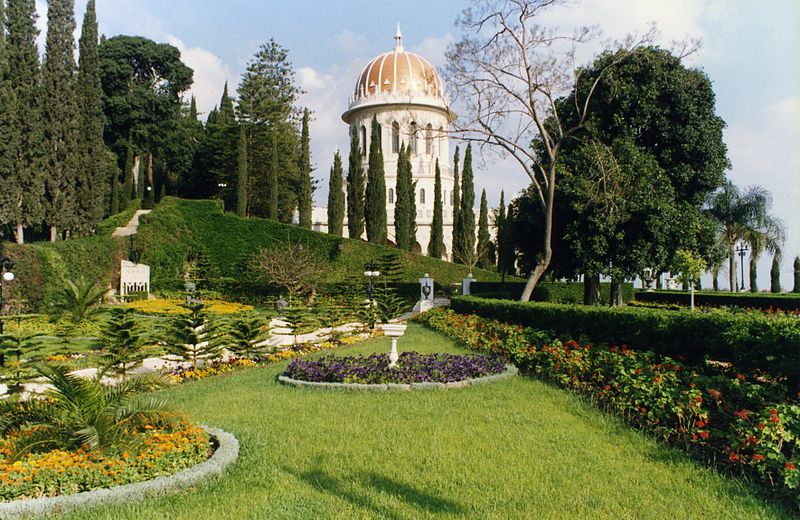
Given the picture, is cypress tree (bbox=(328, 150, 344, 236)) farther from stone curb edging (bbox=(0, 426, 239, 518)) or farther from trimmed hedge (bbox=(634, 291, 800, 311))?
stone curb edging (bbox=(0, 426, 239, 518))

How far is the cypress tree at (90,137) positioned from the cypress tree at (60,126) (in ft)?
1.29

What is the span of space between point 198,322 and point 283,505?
7.09 metres

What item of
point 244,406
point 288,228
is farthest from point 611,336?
point 288,228

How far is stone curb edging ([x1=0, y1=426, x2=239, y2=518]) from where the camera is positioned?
3.96 metres

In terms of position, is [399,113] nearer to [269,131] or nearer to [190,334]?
[269,131]

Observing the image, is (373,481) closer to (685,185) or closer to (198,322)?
(198,322)

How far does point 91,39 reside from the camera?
26.0 metres

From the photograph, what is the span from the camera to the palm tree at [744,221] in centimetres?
3406

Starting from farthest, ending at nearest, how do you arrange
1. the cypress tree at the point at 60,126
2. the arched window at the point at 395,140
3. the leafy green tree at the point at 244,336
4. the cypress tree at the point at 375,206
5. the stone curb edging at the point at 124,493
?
the arched window at the point at 395,140 → the cypress tree at the point at 375,206 → the cypress tree at the point at 60,126 → the leafy green tree at the point at 244,336 → the stone curb edging at the point at 124,493

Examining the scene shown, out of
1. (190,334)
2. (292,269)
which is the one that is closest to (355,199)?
(292,269)

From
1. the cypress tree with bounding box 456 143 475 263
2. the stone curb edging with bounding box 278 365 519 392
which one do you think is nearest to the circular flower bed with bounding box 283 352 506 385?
the stone curb edging with bounding box 278 365 519 392

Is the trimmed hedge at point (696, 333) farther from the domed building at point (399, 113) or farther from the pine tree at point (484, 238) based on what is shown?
the domed building at point (399, 113)

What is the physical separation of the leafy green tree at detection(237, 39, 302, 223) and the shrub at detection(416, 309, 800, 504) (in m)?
27.6

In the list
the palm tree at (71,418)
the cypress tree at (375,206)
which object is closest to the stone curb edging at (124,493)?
the palm tree at (71,418)
